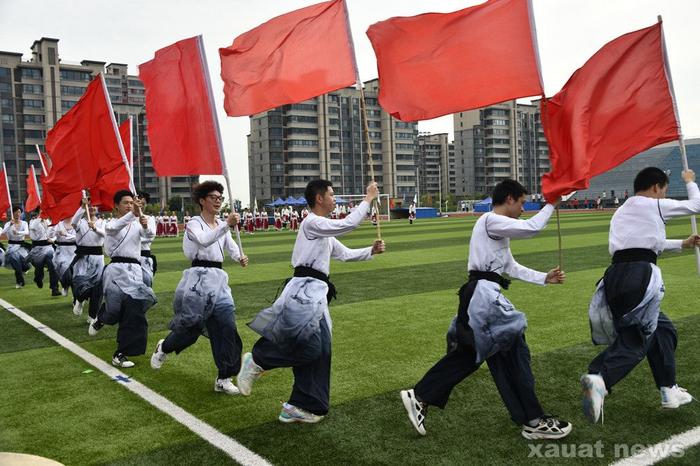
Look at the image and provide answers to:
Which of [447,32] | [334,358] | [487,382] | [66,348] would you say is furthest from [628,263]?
[66,348]

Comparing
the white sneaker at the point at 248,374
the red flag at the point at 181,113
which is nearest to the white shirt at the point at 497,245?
the white sneaker at the point at 248,374

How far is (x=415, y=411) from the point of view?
4887 millimetres

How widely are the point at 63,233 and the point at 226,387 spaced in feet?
28.6

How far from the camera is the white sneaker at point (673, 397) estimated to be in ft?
16.9

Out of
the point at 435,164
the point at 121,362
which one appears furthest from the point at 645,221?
the point at 435,164

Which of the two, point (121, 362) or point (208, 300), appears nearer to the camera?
point (208, 300)

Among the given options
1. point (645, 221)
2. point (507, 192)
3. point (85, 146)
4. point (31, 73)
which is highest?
point (31, 73)

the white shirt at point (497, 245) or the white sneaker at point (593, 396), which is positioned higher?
the white shirt at point (497, 245)

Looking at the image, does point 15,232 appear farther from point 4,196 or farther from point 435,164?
point 435,164

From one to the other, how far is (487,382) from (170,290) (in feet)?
31.7

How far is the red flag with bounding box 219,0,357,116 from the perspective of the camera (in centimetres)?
625

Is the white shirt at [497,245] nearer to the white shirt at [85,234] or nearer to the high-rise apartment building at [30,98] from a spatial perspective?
the white shirt at [85,234]

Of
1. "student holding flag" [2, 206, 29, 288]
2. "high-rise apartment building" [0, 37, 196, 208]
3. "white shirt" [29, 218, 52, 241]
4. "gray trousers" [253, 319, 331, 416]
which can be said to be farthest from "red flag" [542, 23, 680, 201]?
"high-rise apartment building" [0, 37, 196, 208]

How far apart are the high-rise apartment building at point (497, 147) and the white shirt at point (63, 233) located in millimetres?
117567
